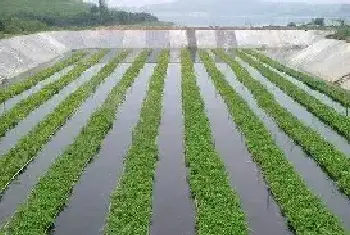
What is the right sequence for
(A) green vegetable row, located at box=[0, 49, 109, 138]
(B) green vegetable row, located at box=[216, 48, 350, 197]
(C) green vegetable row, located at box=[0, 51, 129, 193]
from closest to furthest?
(B) green vegetable row, located at box=[216, 48, 350, 197]
(C) green vegetable row, located at box=[0, 51, 129, 193]
(A) green vegetable row, located at box=[0, 49, 109, 138]

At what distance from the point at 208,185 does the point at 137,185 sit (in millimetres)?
2375

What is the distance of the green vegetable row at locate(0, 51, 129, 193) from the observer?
64.1ft

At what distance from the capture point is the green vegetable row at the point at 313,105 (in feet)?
83.2

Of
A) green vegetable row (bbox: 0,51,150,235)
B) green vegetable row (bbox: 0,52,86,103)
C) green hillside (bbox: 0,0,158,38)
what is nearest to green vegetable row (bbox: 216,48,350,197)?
green vegetable row (bbox: 0,51,150,235)

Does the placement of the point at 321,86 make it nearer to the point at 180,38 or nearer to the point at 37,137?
the point at 37,137

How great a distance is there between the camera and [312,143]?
22.5 m

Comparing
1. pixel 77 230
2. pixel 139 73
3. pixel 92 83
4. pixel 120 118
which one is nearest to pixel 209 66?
pixel 139 73

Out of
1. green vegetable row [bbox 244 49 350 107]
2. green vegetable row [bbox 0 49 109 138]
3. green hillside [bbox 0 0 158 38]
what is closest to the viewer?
green vegetable row [bbox 0 49 109 138]

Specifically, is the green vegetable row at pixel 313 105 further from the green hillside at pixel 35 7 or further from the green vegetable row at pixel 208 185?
the green hillside at pixel 35 7

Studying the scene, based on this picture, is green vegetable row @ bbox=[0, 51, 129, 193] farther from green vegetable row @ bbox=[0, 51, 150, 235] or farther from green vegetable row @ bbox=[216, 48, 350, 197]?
green vegetable row @ bbox=[216, 48, 350, 197]

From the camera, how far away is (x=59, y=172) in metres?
19.1

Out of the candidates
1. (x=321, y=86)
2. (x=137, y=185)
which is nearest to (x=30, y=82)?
(x=321, y=86)

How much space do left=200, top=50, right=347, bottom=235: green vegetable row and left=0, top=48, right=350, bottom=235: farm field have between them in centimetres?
5

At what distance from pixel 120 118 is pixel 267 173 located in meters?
10.8
